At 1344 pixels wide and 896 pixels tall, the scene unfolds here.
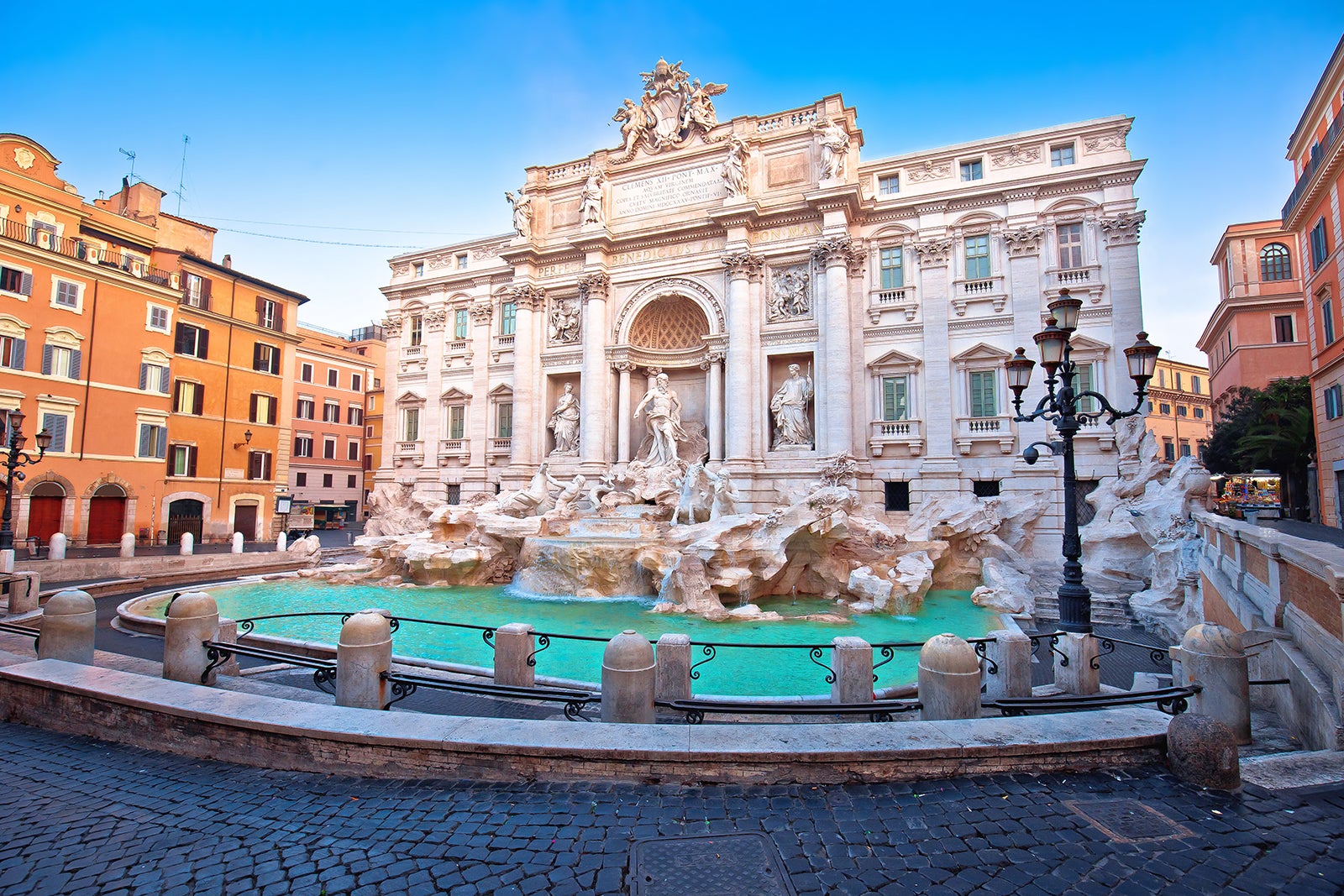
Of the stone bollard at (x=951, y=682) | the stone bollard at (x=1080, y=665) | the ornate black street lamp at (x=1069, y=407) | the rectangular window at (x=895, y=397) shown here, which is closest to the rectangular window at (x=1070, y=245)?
the rectangular window at (x=895, y=397)

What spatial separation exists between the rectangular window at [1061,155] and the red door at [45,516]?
38.2 metres

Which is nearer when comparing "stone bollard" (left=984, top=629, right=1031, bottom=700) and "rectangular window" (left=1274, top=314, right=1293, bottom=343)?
"stone bollard" (left=984, top=629, right=1031, bottom=700)

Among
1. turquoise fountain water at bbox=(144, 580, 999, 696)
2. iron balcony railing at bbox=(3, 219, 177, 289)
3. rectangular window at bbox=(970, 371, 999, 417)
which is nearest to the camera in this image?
turquoise fountain water at bbox=(144, 580, 999, 696)

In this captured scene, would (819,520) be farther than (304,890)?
Yes

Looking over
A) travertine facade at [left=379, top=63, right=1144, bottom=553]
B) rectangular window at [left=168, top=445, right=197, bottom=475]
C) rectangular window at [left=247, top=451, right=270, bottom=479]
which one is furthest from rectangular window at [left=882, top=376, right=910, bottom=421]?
rectangular window at [left=168, top=445, right=197, bottom=475]

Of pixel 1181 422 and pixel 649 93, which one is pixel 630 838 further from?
pixel 1181 422

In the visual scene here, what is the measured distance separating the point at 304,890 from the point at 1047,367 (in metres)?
8.78

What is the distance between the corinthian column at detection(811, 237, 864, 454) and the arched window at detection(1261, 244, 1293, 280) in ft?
90.8

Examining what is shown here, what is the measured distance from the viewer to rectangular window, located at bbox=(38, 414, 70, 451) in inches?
901

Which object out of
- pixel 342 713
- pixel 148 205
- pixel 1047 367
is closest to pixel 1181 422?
pixel 1047 367

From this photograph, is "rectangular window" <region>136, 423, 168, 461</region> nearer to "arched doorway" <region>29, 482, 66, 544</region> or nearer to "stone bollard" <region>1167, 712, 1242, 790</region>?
"arched doorway" <region>29, 482, 66, 544</region>

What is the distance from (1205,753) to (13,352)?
109 feet

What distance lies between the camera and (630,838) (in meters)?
3.67

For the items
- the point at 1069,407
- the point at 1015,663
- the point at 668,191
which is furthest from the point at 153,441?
the point at 1069,407
